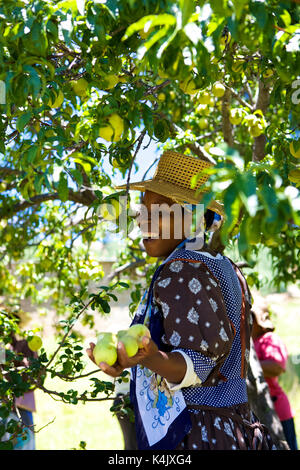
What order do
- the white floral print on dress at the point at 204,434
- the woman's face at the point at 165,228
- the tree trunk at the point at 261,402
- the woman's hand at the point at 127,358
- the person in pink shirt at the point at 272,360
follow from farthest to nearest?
the person in pink shirt at the point at 272,360, the tree trunk at the point at 261,402, the woman's face at the point at 165,228, the white floral print on dress at the point at 204,434, the woman's hand at the point at 127,358

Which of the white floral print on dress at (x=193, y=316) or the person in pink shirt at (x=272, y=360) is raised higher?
the white floral print on dress at (x=193, y=316)

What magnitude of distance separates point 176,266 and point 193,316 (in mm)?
206

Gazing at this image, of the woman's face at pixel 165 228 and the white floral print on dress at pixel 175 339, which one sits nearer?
the white floral print on dress at pixel 175 339

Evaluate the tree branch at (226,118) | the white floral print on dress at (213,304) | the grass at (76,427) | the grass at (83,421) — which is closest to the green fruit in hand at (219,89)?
the tree branch at (226,118)

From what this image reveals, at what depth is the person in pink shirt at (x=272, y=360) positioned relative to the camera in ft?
15.2

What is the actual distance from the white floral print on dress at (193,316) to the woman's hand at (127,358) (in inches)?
7.9

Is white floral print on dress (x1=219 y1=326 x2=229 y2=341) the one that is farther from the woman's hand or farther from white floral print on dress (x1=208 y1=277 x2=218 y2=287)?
the woman's hand

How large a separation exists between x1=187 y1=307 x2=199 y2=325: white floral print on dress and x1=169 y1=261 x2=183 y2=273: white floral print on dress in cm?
16

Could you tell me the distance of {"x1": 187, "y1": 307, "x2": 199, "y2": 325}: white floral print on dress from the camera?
6.02 ft

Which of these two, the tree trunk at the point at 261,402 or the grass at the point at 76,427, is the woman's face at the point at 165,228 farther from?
the grass at the point at 76,427

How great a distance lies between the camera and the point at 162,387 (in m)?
1.88

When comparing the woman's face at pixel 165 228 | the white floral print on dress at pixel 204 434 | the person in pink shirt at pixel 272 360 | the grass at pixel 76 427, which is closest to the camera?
the white floral print on dress at pixel 204 434
